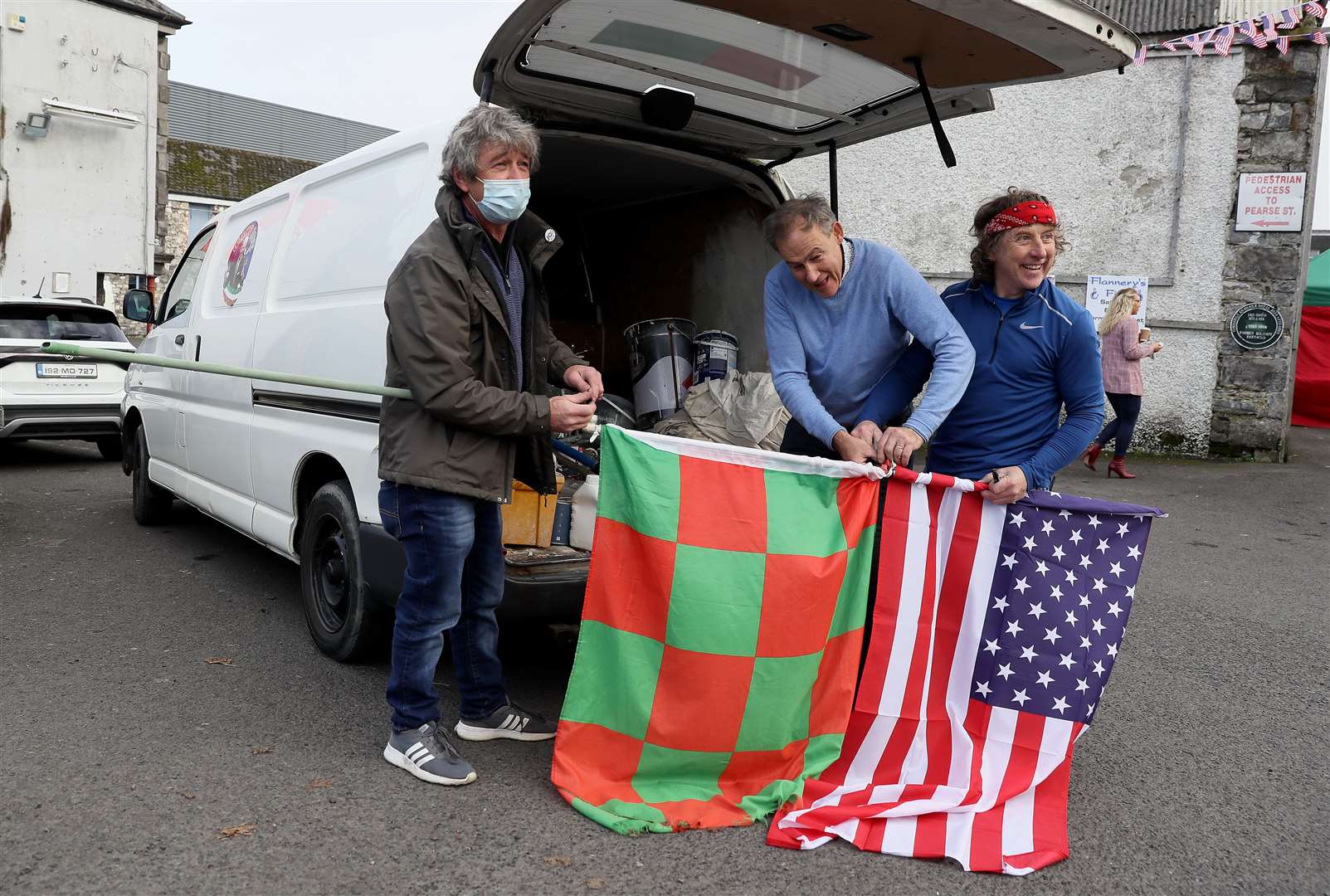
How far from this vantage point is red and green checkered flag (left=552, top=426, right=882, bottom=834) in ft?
9.46

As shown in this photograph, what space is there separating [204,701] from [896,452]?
266 centimetres

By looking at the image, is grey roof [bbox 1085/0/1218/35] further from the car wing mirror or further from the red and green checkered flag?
the red and green checkered flag

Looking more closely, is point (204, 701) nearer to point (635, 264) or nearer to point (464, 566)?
point (464, 566)

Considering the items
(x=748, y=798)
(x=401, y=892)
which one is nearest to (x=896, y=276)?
(x=748, y=798)

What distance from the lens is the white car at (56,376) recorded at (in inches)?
365

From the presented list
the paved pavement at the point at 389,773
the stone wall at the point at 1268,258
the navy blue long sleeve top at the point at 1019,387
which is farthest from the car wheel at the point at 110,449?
the stone wall at the point at 1268,258

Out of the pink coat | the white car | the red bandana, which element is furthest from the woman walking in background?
the white car

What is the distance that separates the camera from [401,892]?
8.18 feet

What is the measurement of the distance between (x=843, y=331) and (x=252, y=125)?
40951 millimetres

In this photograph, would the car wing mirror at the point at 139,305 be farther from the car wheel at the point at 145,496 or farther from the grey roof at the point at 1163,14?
the grey roof at the point at 1163,14

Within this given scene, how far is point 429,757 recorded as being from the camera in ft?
10.3

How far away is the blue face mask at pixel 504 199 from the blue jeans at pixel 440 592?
32.9 inches

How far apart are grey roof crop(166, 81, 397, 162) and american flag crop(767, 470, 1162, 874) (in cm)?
3669

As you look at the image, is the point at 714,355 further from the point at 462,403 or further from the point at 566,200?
the point at 462,403
